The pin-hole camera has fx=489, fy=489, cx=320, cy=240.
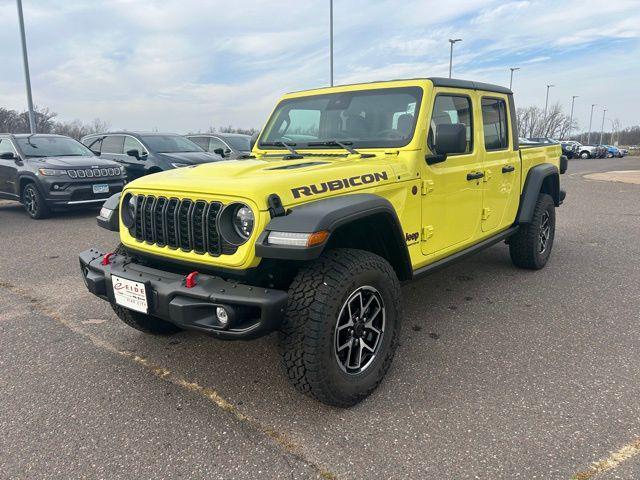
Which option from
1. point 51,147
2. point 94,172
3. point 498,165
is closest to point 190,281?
point 498,165

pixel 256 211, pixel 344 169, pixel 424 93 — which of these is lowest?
pixel 256 211

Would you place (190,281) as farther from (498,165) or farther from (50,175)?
(50,175)

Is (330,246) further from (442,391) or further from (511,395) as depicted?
(511,395)

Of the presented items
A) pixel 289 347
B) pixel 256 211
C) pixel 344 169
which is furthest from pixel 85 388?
pixel 344 169

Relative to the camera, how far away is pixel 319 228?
2371 mm

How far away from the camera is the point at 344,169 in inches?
116

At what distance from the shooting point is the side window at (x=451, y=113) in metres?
3.48

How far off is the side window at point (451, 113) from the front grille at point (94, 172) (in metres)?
7.14

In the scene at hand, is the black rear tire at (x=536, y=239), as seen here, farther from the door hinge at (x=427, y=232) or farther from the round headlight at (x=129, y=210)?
the round headlight at (x=129, y=210)

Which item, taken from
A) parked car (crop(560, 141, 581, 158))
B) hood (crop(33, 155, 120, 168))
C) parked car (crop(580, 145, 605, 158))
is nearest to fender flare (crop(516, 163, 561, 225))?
hood (crop(33, 155, 120, 168))

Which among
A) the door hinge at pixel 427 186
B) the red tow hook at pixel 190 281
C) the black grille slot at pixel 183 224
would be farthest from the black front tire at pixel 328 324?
the door hinge at pixel 427 186

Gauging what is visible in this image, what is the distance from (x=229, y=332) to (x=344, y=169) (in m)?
1.20

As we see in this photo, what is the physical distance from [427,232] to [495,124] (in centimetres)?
167

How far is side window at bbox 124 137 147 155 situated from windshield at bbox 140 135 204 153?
14cm
